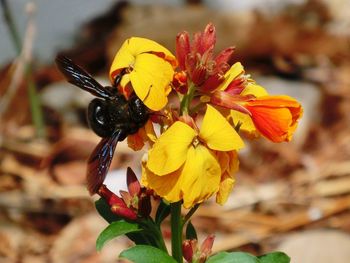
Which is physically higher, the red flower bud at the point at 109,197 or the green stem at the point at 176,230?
the red flower bud at the point at 109,197

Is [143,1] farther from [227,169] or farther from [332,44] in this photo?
[227,169]

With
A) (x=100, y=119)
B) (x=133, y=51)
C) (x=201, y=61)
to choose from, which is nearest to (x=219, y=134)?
(x=201, y=61)

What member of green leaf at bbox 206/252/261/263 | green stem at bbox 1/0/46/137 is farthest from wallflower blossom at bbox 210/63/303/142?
green stem at bbox 1/0/46/137

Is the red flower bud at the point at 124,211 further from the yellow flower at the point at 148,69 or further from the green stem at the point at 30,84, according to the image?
the green stem at the point at 30,84

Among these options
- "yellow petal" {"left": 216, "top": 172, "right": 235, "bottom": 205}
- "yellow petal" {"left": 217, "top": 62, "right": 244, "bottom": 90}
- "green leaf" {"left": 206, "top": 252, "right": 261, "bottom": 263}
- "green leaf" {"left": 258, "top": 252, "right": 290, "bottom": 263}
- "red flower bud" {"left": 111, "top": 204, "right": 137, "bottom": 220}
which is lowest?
"green leaf" {"left": 258, "top": 252, "right": 290, "bottom": 263}

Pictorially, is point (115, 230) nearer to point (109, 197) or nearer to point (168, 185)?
point (109, 197)

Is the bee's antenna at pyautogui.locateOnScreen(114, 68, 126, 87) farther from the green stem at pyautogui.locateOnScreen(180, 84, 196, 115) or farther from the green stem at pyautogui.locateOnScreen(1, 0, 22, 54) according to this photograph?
the green stem at pyautogui.locateOnScreen(1, 0, 22, 54)

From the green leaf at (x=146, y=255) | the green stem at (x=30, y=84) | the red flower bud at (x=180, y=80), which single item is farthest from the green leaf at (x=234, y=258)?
the green stem at (x=30, y=84)
